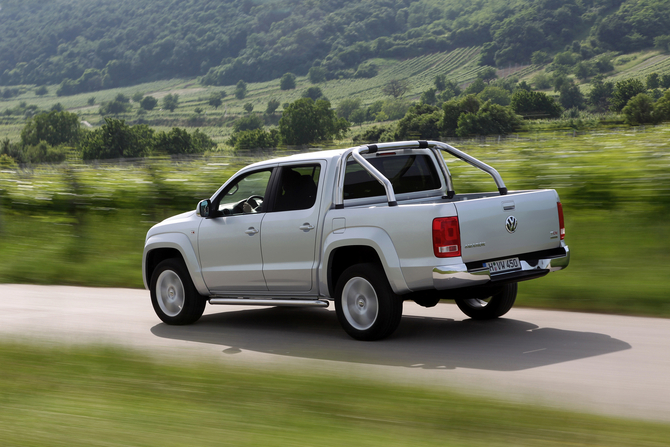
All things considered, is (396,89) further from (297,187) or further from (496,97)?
(297,187)

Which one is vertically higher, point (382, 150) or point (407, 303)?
point (382, 150)

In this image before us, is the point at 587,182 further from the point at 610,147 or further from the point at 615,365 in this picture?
the point at 615,365

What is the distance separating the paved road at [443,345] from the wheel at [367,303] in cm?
16

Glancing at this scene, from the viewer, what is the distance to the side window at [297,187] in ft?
25.4

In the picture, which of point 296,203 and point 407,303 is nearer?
point 296,203

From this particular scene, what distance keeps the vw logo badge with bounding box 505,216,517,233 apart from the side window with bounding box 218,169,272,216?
259 cm

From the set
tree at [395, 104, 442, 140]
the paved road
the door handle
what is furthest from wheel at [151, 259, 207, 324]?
tree at [395, 104, 442, 140]

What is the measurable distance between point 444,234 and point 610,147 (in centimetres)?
611

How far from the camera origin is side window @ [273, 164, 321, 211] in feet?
25.4

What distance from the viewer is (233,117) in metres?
199

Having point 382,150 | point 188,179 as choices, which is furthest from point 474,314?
point 188,179

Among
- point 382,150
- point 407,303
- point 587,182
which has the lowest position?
point 407,303

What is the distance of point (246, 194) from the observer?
8703 mm

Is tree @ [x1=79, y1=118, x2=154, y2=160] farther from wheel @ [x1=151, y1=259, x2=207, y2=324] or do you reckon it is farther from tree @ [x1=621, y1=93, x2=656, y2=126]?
wheel @ [x1=151, y1=259, x2=207, y2=324]
